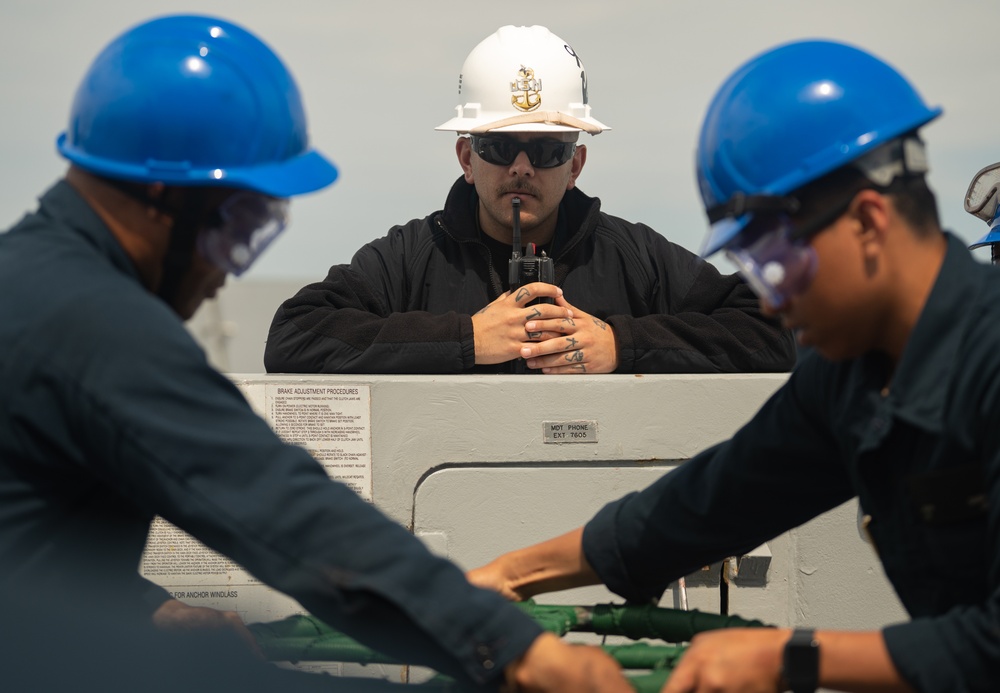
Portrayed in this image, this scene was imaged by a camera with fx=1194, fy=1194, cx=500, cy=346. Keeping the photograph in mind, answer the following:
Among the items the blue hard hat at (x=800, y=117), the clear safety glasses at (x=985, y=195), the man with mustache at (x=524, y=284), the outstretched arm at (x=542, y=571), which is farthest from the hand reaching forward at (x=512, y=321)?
the clear safety glasses at (x=985, y=195)

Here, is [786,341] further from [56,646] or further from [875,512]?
[56,646]

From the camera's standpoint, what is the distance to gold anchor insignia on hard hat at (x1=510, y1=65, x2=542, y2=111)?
5.06m

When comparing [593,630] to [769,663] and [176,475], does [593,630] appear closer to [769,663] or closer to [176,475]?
[769,663]

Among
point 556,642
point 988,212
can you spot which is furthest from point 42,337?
point 988,212

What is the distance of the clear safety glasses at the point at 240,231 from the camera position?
228 cm

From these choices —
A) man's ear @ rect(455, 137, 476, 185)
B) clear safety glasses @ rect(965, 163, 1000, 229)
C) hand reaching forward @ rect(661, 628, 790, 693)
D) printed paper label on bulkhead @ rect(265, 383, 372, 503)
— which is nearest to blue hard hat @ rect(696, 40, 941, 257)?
hand reaching forward @ rect(661, 628, 790, 693)

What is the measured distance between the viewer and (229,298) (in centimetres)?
1602

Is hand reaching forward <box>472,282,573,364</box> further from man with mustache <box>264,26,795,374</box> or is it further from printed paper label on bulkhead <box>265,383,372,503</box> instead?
printed paper label on bulkhead <box>265,383,372,503</box>

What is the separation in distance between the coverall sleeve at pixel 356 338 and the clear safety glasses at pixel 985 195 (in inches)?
127

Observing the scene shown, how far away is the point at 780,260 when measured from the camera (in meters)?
2.17

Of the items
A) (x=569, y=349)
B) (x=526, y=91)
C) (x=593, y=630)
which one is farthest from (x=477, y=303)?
(x=593, y=630)

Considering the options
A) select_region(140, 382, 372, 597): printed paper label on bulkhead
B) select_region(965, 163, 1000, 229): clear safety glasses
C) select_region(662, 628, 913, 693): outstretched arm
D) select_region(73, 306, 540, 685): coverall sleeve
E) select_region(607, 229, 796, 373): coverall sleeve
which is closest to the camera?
select_region(73, 306, 540, 685): coverall sleeve

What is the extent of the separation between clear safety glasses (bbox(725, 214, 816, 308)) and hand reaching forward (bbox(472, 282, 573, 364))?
1.94 metres

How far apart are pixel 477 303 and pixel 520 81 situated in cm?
109
